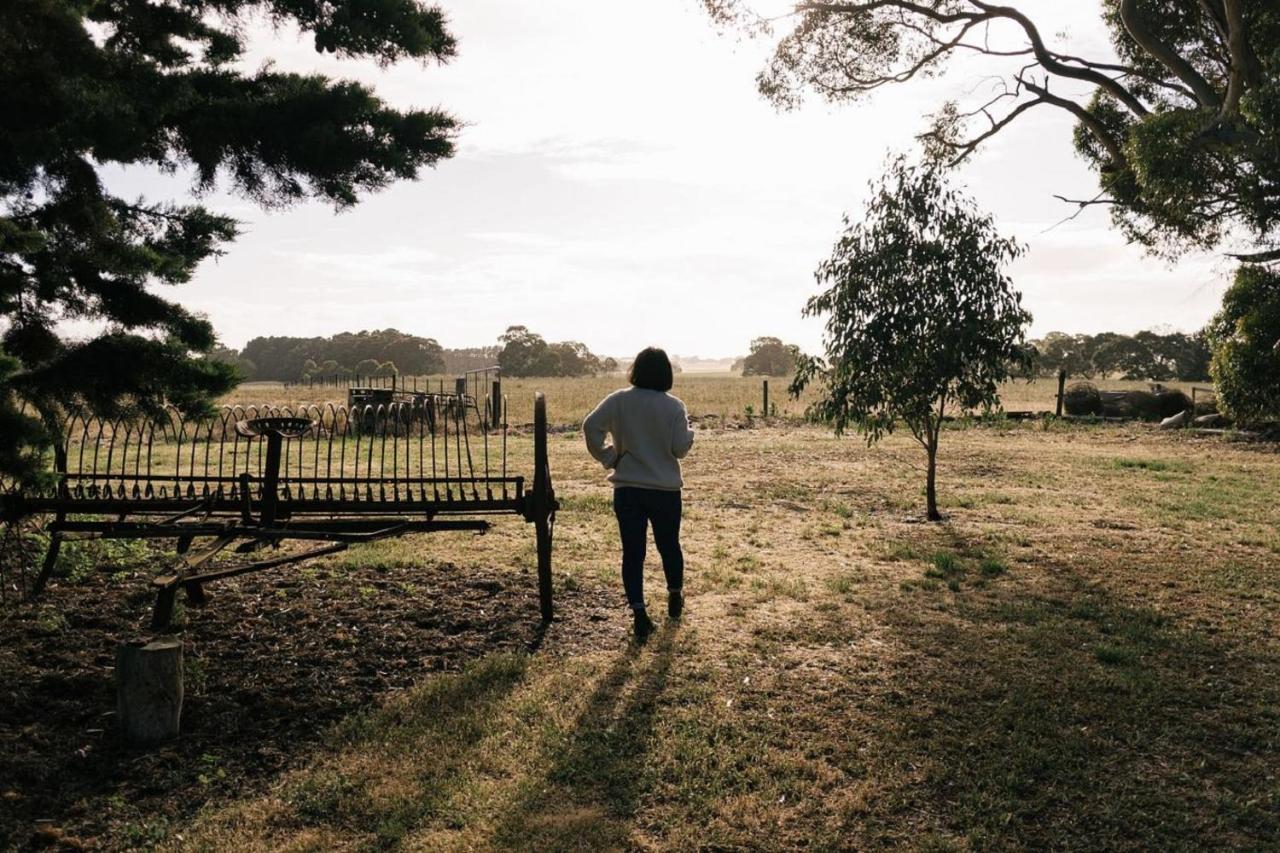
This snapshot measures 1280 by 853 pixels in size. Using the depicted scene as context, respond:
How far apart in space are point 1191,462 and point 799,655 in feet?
49.3

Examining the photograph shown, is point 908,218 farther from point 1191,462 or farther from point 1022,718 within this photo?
point 1191,462

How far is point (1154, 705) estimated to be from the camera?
209 inches

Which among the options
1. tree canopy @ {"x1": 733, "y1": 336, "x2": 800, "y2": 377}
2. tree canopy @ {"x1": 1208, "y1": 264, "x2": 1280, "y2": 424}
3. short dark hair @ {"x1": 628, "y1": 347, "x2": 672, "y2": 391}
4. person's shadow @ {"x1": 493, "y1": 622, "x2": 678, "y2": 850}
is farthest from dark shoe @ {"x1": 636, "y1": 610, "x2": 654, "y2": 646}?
tree canopy @ {"x1": 733, "y1": 336, "x2": 800, "y2": 377}

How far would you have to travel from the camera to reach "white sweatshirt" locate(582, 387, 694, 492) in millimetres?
6168

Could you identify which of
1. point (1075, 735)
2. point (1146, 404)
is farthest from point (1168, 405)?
point (1075, 735)

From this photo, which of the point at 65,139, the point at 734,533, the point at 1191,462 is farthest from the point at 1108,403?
the point at 65,139

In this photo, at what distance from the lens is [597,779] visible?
426 cm

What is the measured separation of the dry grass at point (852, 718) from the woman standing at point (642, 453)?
2.22 feet

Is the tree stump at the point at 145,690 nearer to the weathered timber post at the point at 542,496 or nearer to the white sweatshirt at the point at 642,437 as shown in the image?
the weathered timber post at the point at 542,496

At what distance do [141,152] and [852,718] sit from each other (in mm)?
5417

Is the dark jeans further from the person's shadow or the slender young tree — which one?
the slender young tree

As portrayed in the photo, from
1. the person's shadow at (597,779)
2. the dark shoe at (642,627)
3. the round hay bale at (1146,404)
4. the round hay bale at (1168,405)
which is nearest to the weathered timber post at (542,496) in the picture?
the dark shoe at (642,627)

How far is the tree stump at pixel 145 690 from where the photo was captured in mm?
4508

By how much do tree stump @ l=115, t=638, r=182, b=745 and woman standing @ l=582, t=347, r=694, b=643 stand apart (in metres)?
2.92
